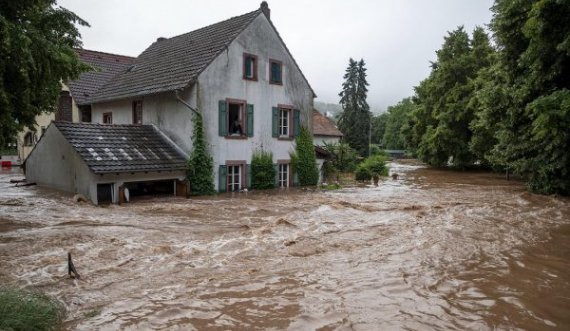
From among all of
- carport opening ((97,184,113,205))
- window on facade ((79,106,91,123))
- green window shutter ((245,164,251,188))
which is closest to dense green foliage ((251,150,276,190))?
green window shutter ((245,164,251,188))

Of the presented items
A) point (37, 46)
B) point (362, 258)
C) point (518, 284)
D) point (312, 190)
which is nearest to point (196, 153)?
point (312, 190)

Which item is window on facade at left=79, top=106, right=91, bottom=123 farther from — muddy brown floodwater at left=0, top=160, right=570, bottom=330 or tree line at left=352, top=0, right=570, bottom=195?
tree line at left=352, top=0, right=570, bottom=195

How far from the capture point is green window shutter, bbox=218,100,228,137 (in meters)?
20.7

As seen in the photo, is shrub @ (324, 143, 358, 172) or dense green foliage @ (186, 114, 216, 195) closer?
dense green foliage @ (186, 114, 216, 195)

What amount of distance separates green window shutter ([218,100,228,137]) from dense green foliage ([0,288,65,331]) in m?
14.7

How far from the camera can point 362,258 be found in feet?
32.3

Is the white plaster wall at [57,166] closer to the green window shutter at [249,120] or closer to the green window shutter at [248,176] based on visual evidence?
the green window shutter at [248,176]

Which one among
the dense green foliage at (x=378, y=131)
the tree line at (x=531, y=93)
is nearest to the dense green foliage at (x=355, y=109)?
the tree line at (x=531, y=93)

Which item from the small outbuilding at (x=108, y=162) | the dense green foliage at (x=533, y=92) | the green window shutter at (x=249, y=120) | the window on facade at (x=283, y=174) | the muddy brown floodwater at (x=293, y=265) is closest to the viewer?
the muddy brown floodwater at (x=293, y=265)

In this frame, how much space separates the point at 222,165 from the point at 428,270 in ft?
44.6

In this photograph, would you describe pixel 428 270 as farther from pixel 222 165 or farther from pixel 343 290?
pixel 222 165

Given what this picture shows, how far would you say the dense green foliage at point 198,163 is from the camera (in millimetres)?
19781

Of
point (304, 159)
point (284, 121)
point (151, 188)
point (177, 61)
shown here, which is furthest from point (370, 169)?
point (151, 188)

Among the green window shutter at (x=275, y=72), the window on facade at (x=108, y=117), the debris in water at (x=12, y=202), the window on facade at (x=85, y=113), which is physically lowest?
the debris in water at (x=12, y=202)
